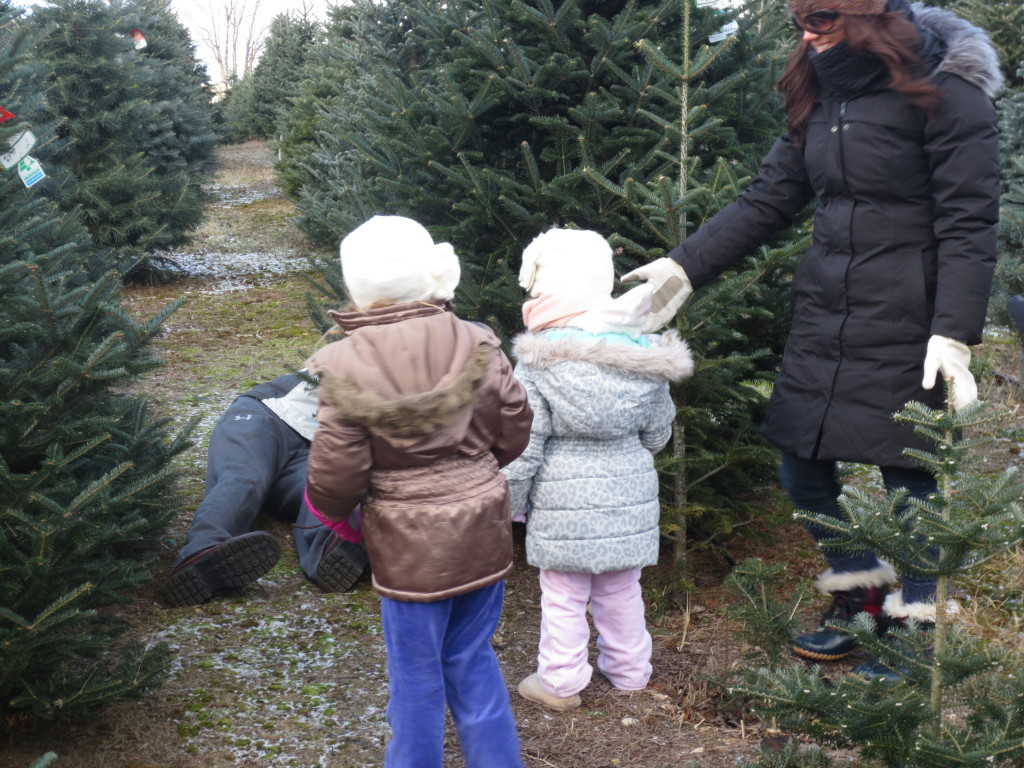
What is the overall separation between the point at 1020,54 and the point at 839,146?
9948mm

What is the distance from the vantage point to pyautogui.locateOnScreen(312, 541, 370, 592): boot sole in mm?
3865

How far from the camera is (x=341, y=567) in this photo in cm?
388

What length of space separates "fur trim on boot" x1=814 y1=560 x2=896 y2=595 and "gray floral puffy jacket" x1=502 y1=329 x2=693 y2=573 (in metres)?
0.62

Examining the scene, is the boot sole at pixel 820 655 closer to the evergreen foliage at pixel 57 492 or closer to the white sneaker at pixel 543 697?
the white sneaker at pixel 543 697

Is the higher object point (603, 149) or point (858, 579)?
point (603, 149)

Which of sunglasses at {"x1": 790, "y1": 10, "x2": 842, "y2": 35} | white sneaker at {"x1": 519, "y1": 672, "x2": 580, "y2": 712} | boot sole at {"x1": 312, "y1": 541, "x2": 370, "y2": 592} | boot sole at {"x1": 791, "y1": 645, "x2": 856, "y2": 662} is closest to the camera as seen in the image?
sunglasses at {"x1": 790, "y1": 10, "x2": 842, "y2": 35}

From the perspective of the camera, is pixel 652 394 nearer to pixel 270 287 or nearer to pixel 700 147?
pixel 700 147

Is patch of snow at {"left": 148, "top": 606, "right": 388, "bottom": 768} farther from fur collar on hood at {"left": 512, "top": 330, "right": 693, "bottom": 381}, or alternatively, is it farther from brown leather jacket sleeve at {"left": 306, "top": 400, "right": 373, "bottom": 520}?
fur collar on hood at {"left": 512, "top": 330, "right": 693, "bottom": 381}

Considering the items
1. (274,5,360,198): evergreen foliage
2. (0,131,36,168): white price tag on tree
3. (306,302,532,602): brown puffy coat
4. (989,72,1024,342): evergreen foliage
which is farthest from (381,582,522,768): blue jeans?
(274,5,360,198): evergreen foliage

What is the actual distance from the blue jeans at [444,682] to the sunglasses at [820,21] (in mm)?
1898

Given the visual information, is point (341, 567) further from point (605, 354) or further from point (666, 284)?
point (666, 284)

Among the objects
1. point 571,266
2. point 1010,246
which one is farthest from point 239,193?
point 571,266

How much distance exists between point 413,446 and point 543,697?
45.2 inches

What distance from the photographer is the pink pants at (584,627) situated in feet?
9.93
